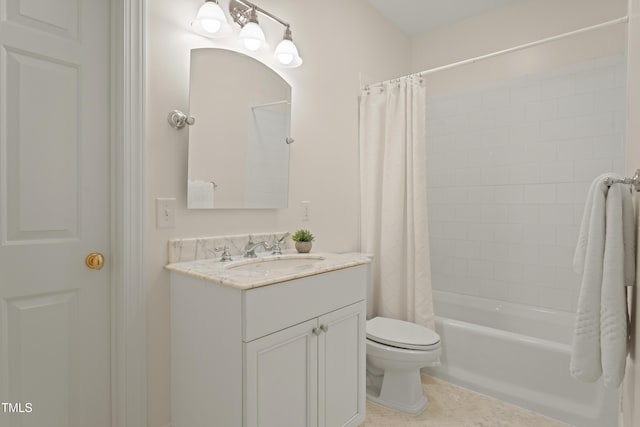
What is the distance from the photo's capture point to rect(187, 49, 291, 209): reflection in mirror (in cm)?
164

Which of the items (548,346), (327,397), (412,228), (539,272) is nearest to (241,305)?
(327,397)

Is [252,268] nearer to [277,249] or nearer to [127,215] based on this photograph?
[277,249]

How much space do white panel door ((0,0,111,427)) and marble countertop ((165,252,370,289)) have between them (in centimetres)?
38

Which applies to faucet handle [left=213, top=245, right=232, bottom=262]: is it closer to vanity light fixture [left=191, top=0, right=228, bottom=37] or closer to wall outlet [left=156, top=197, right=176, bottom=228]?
wall outlet [left=156, top=197, right=176, bottom=228]

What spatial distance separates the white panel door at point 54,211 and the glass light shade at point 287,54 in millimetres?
812

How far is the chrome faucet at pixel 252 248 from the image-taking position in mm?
1765

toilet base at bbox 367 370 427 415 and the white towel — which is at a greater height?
the white towel

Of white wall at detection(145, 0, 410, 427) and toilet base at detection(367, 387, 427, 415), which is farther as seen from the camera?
toilet base at detection(367, 387, 427, 415)

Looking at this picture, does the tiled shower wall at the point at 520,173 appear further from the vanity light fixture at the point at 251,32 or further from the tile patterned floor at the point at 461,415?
the vanity light fixture at the point at 251,32

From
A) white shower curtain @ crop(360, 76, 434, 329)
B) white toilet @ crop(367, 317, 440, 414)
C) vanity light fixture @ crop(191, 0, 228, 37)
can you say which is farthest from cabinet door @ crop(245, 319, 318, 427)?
vanity light fixture @ crop(191, 0, 228, 37)

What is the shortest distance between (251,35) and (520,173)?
2.15m

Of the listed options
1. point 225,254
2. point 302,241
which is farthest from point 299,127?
point 225,254

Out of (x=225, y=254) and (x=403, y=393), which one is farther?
(x=403, y=393)

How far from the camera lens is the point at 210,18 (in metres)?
1.56
